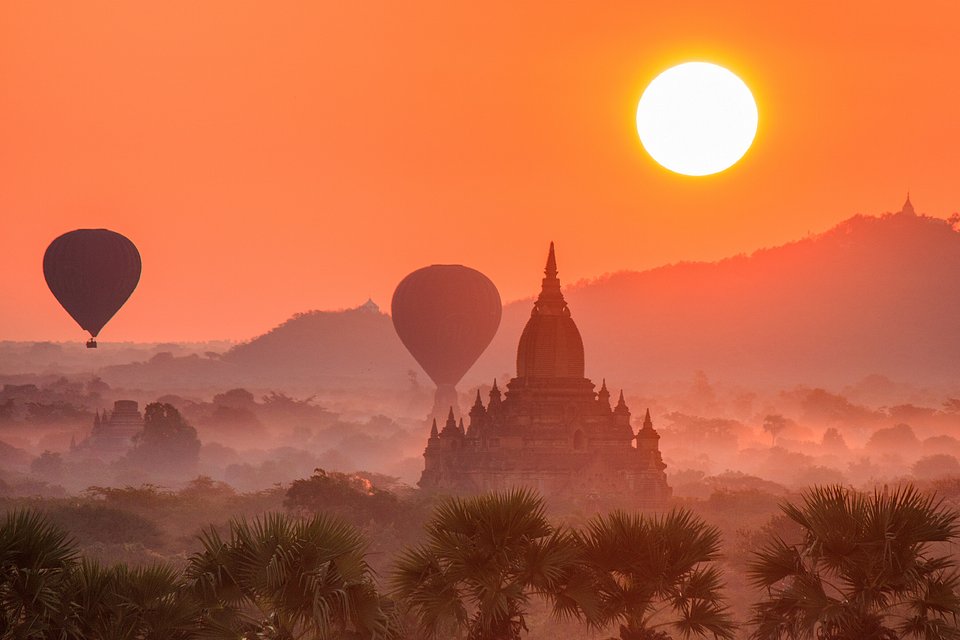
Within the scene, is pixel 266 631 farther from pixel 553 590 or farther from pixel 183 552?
pixel 183 552

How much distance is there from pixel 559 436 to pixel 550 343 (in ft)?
20.5

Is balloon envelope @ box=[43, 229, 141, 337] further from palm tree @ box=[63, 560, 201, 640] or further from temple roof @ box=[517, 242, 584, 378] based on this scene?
palm tree @ box=[63, 560, 201, 640]

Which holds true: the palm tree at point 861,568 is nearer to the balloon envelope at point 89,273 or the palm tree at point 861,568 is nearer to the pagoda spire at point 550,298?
the pagoda spire at point 550,298

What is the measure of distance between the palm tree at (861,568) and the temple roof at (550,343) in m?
79.3

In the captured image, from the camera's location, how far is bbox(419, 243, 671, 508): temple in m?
122

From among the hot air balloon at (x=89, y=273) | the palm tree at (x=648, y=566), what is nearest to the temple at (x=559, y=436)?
the palm tree at (x=648, y=566)

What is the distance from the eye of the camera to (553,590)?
4497cm

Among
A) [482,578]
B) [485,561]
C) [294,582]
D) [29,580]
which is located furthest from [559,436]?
[29,580]

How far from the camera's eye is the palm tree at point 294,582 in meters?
42.9

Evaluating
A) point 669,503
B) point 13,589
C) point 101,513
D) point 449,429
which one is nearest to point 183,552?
point 101,513

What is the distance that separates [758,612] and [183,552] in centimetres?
7948

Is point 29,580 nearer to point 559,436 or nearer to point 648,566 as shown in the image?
point 648,566

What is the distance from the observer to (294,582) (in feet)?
141

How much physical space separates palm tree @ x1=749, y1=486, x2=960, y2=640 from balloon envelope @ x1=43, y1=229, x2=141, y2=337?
15486 cm
